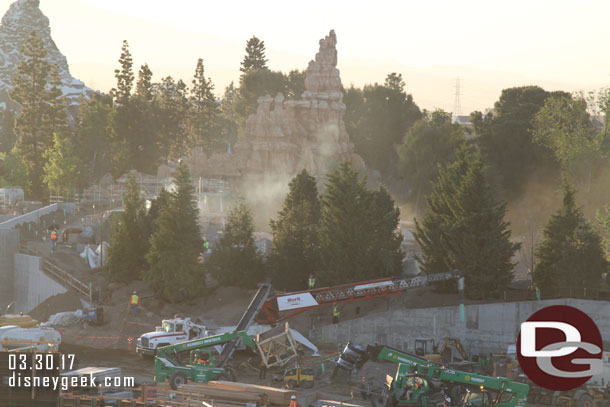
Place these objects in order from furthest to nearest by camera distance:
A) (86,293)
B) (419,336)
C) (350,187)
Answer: (86,293) < (350,187) < (419,336)

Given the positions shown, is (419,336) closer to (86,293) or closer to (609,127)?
(86,293)

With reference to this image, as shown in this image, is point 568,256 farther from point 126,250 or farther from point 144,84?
point 144,84

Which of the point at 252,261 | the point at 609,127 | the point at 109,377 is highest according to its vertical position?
the point at 609,127

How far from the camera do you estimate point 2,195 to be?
100188 mm

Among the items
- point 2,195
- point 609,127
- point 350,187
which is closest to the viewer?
point 350,187

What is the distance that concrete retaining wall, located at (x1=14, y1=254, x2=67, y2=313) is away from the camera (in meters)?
74.8

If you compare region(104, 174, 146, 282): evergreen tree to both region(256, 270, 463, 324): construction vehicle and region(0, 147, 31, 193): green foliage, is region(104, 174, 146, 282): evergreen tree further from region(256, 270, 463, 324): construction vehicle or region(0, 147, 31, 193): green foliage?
region(0, 147, 31, 193): green foliage

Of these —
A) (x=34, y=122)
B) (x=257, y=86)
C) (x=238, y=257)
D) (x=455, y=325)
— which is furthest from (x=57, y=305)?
(x=257, y=86)

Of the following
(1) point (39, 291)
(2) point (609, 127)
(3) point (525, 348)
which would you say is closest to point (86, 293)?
(1) point (39, 291)

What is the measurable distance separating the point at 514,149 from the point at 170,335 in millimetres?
58722

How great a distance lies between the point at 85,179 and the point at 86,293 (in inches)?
1801

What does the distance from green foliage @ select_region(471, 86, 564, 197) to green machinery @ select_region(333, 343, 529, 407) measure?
5766cm

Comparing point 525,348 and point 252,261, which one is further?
point 252,261

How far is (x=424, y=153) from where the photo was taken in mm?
106875
